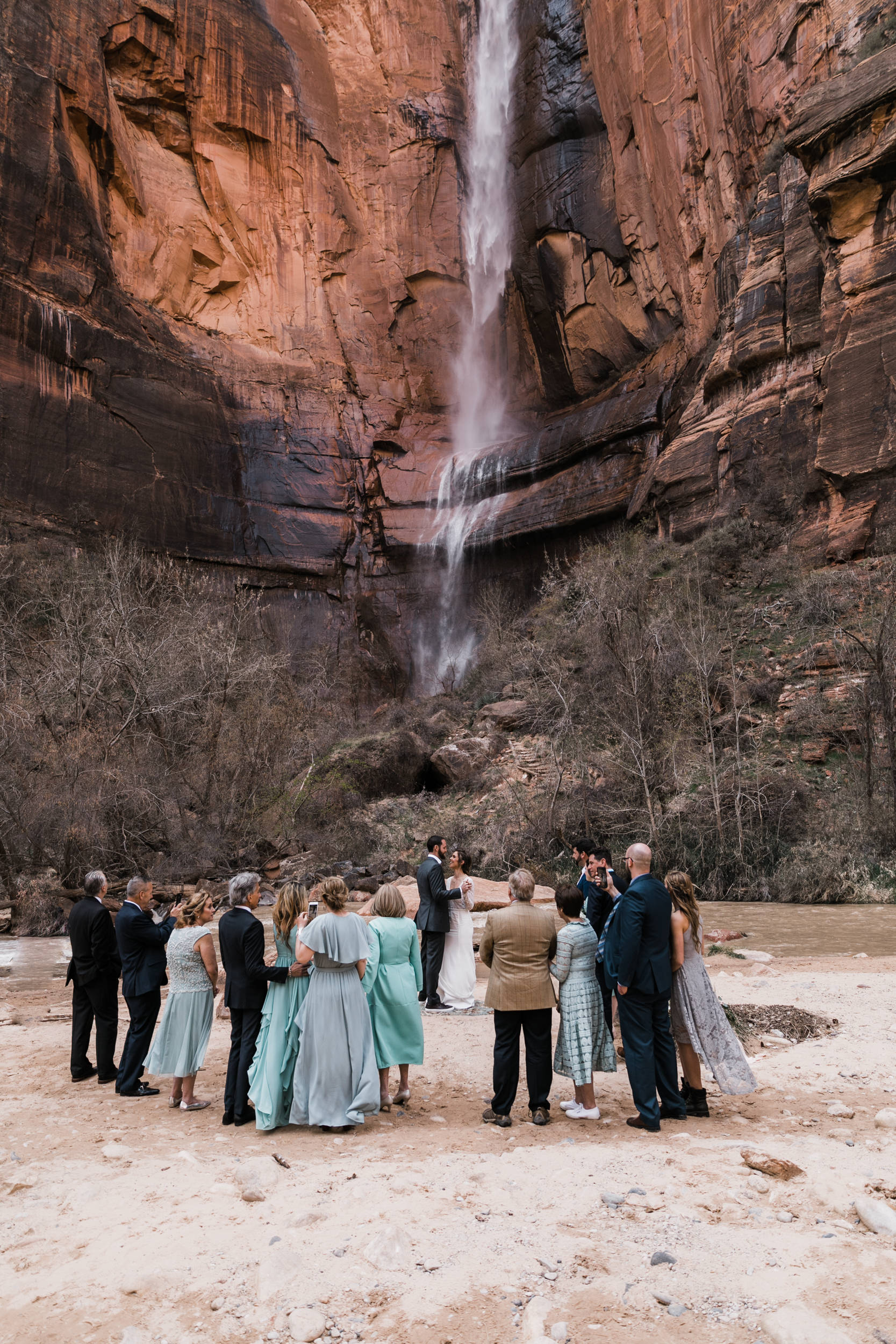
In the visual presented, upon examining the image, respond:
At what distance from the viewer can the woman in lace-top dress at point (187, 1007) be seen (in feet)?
18.7

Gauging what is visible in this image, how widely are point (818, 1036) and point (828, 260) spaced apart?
75.0 ft

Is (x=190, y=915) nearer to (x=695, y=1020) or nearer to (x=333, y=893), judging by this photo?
(x=333, y=893)

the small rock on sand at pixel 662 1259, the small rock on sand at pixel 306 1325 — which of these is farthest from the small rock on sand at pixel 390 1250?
the small rock on sand at pixel 662 1259

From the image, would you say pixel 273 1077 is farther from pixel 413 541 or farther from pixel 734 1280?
pixel 413 541

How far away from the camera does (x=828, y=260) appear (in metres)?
23.5

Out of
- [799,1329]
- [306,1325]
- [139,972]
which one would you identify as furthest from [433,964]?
[799,1329]

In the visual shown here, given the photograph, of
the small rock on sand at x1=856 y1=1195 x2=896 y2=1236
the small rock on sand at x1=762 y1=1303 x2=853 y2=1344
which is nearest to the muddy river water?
the small rock on sand at x1=856 y1=1195 x2=896 y2=1236

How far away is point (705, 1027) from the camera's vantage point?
5.28 m

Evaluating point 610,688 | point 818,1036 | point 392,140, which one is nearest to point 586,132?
point 392,140

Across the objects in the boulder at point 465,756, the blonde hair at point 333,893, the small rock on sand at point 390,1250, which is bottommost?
the small rock on sand at point 390,1250

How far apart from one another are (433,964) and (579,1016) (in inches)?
124

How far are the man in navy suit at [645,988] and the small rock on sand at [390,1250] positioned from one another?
6.22 feet

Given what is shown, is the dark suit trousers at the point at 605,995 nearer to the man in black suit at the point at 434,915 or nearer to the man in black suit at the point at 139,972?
the man in black suit at the point at 434,915

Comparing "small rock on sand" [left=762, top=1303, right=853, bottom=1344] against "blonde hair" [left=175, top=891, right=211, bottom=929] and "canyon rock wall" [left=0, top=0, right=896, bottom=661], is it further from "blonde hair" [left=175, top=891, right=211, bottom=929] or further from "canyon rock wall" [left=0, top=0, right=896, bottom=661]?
"canyon rock wall" [left=0, top=0, right=896, bottom=661]
